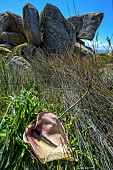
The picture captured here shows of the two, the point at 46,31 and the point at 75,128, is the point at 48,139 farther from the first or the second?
the point at 46,31

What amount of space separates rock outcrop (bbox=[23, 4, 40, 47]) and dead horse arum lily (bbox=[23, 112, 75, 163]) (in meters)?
4.54

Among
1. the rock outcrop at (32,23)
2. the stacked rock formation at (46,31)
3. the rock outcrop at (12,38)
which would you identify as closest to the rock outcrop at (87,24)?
the stacked rock formation at (46,31)

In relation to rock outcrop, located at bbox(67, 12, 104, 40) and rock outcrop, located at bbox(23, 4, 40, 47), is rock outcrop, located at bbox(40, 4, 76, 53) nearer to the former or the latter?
rock outcrop, located at bbox(23, 4, 40, 47)

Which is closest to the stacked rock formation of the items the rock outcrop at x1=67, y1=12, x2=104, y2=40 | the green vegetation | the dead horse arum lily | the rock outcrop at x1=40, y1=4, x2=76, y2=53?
the rock outcrop at x1=40, y1=4, x2=76, y2=53

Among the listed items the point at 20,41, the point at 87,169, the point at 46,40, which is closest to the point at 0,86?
the point at 87,169

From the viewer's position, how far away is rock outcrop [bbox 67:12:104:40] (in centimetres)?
781

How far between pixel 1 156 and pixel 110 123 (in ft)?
2.19

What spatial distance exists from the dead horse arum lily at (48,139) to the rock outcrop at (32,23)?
454 centimetres

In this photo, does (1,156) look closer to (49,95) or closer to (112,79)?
(49,95)

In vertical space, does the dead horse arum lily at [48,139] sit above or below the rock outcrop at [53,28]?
below

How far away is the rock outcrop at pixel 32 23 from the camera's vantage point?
5656 millimetres

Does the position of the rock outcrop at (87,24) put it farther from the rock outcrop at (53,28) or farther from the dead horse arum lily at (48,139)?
the dead horse arum lily at (48,139)

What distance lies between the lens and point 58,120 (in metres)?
1.40

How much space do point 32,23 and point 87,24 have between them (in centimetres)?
287
